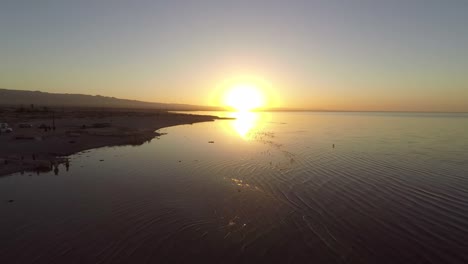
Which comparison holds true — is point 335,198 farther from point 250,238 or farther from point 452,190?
point 452,190

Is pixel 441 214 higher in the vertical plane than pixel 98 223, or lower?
higher

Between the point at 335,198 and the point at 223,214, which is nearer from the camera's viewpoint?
the point at 223,214

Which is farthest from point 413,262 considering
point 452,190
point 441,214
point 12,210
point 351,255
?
point 12,210

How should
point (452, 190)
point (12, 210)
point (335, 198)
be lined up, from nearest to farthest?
point (12, 210)
point (335, 198)
point (452, 190)

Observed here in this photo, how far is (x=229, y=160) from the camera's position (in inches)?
1019

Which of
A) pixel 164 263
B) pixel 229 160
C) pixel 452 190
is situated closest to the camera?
pixel 164 263

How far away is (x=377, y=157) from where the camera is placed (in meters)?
27.8

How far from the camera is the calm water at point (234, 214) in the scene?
9.50 metres

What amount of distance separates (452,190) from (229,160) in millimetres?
16956

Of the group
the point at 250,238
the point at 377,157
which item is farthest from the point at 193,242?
the point at 377,157

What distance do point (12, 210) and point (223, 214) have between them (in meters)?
9.90

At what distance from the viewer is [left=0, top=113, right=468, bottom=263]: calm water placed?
9.50m

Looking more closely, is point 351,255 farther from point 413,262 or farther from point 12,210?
point 12,210

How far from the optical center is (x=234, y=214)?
13.0 metres
